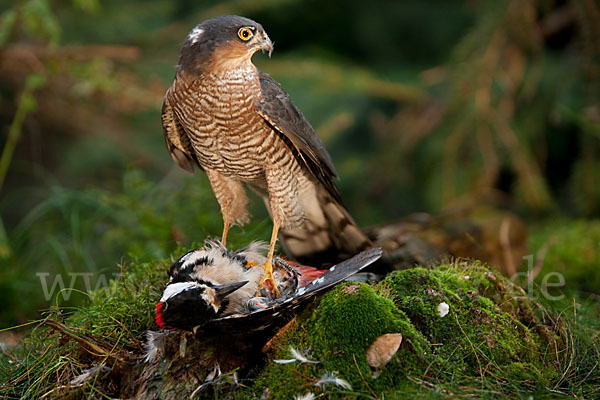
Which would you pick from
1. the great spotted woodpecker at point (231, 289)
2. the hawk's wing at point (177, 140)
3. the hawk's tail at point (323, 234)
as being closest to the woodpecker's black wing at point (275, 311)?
the great spotted woodpecker at point (231, 289)

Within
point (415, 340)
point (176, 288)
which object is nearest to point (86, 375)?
point (176, 288)

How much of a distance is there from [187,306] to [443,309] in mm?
1104

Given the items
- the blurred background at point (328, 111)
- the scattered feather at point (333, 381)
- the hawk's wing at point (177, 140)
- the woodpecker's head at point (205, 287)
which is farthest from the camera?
the blurred background at point (328, 111)

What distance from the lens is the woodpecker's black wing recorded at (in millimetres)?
2164

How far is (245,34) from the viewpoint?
107 inches

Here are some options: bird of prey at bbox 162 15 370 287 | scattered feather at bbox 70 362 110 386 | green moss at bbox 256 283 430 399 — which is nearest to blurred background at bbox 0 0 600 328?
bird of prey at bbox 162 15 370 287

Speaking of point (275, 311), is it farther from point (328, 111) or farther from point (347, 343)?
point (328, 111)

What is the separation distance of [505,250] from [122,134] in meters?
4.49

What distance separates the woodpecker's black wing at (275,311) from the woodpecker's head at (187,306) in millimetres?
63

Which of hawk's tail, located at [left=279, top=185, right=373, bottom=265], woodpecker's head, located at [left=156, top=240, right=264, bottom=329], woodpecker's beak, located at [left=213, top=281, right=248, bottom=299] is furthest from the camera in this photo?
hawk's tail, located at [left=279, top=185, right=373, bottom=265]

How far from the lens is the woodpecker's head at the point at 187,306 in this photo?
6.82 ft

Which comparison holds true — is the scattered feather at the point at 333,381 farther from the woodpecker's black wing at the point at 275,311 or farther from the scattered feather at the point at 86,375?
the scattered feather at the point at 86,375

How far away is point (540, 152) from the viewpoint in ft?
18.5

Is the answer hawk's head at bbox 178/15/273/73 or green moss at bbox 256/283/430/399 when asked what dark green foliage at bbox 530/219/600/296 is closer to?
green moss at bbox 256/283/430/399
